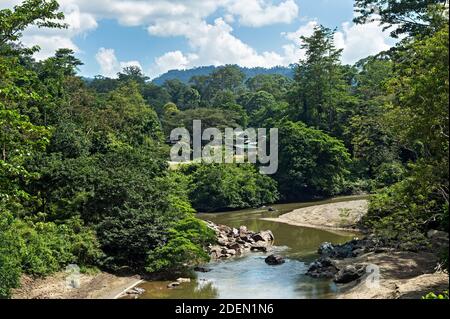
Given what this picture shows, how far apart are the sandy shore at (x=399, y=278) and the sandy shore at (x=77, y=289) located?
29.0ft

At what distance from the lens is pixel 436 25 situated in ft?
68.9

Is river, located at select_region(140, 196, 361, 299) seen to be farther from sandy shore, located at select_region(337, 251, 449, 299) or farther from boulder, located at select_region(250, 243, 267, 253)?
sandy shore, located at select_region(337, 251, 449, 299)

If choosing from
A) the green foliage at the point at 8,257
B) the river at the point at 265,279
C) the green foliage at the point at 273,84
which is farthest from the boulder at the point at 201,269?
the green foliage at the point at 273,84

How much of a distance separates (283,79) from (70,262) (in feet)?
378

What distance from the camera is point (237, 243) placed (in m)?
29.0

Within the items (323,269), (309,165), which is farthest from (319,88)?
(323,269)

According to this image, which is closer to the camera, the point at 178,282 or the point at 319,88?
the point at 178,282

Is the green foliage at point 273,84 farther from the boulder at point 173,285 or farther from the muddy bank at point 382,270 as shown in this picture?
the boulder at point 173,285

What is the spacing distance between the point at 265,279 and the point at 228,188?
23.2 meters

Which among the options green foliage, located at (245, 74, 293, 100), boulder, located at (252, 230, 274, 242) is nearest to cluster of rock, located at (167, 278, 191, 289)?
boulder, located at (252, 230, 274, 242)

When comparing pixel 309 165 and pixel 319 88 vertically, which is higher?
pixel 319 88

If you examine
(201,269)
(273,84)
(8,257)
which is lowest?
(201,269)

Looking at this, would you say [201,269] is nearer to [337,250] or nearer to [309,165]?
[337,250]

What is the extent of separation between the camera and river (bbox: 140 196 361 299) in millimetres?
19359
